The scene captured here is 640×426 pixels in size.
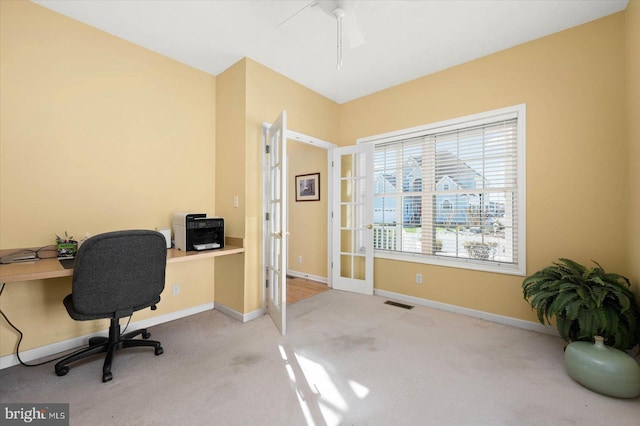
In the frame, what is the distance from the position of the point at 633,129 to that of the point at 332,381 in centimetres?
299

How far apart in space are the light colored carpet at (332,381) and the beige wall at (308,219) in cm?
188

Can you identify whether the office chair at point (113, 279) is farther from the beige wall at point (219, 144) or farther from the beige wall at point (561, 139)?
the beige wall at point (561, 139)

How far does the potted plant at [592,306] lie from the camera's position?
178 centimetres

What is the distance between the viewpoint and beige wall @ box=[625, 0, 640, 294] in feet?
6.56

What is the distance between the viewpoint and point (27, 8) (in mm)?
2092

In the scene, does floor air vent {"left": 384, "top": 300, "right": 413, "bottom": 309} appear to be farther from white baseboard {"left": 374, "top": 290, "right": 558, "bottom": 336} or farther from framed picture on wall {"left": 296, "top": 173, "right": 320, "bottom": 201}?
framed picture on wall {"left": 296, "top": 173, "right": 320, "bottom": 201}

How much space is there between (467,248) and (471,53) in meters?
2.12

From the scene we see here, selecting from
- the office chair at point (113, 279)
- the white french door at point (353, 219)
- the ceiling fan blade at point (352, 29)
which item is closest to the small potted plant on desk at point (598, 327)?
the white french door at point (353, 219)

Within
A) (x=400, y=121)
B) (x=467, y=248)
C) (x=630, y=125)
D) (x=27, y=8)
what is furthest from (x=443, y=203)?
(x=27, y=8)

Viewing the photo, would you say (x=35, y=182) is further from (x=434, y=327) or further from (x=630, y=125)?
(x=630, y=125)

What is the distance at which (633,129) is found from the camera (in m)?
2.09

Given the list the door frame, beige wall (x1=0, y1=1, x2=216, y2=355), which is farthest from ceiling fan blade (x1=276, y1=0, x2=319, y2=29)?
beige wall (x1=0, y1=1, x2=216, y2=355)

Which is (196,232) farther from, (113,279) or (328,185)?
(328,185)

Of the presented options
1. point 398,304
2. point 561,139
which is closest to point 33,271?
point 398,304
